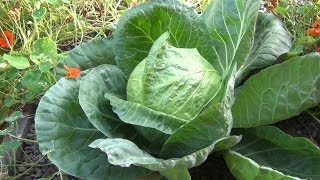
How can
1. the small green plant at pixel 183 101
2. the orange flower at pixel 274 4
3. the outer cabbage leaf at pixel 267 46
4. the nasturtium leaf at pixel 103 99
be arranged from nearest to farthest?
1. the small green plant at pixel 183 101
2. the nasturtium leaf at pixel 103 99
3. the outer cabbage leaf at pixel 267 46
4. the orange flower at pixel 274 4

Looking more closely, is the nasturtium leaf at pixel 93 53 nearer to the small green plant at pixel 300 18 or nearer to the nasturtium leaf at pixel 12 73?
the nasturtium leaf at pixel 12 73

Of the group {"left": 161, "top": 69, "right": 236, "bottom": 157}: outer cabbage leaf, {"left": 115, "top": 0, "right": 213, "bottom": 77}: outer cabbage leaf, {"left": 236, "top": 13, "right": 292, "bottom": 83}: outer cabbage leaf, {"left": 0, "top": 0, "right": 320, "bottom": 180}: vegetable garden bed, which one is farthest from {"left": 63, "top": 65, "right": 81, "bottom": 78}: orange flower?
{"left": 236, "top": 13, "right": 292, "bottom": 83}: outer cabbage leaf

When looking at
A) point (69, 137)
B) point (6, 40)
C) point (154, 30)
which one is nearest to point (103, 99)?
point (69, 137)

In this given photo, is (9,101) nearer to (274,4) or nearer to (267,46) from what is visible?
(267,46)

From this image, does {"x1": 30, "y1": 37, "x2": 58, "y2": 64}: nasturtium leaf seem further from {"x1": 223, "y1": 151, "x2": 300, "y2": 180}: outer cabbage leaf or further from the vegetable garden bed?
{"x1": 223, "y1": 151, "x2": 300, "y2": 180}: outer cabbage leaf

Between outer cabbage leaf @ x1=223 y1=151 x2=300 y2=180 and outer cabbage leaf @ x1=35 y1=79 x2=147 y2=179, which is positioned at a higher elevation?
outer cabbage leaf @ x1=223 y1=151 x2=300 y2=180

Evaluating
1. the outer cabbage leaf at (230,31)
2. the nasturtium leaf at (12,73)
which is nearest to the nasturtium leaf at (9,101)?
the nasturtium leaf at (12,73)

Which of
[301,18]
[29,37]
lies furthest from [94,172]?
[301,18]
